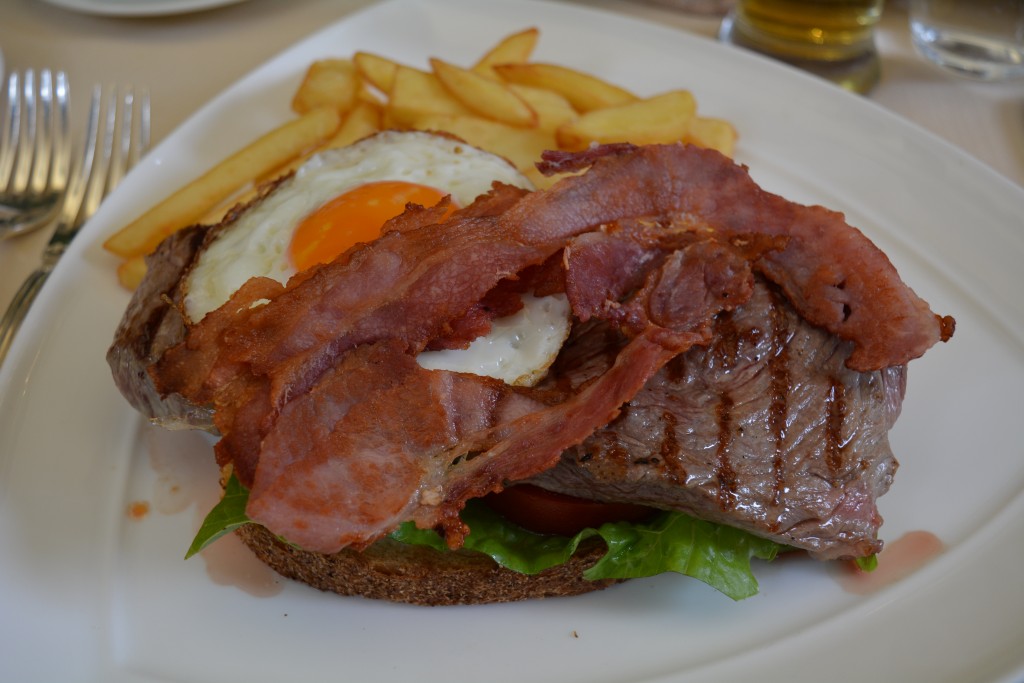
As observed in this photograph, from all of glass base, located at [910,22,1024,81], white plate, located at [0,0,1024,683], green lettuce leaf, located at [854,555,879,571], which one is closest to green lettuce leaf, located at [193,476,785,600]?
white plate, located at [0,0,1024,683]

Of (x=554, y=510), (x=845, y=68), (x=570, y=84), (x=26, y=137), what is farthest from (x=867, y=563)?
(x=26, y=137)

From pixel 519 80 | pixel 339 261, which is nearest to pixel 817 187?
pixel 519 80

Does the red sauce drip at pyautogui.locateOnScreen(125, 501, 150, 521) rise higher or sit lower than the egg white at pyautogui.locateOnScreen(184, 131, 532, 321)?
lower

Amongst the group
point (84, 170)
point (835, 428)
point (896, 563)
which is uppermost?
point (84, 170)

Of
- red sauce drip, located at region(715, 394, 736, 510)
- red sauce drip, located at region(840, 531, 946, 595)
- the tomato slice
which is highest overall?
red sauce drip, located at region(715, 394, 736, 510)

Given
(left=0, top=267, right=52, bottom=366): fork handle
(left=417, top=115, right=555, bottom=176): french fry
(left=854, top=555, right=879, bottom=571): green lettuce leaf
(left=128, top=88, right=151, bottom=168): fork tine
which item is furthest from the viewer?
(left=128, top=88, right=151, bottom=168): fork tine

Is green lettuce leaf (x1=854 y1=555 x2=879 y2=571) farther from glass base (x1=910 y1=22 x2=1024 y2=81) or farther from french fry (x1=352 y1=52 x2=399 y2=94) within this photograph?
glass base (x1=910 y1=22 x2=1024 y2=81)

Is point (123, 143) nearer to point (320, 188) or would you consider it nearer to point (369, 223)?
point (320, 188)
